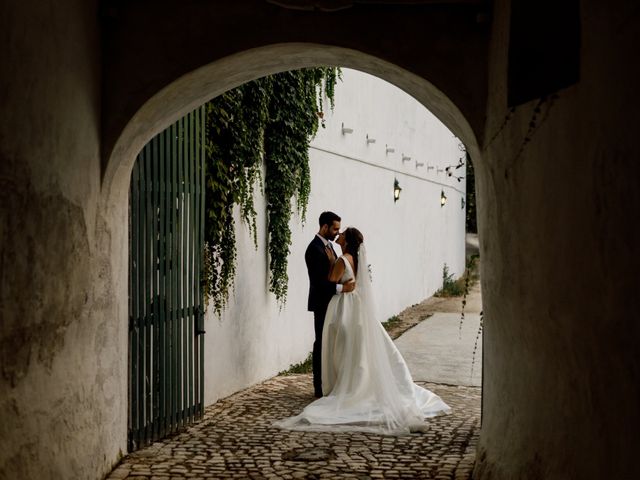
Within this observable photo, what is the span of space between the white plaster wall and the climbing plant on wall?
0.22 m

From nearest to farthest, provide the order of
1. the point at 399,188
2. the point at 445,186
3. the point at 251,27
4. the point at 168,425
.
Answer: the point at 251,27 < the point at 168,425 < the point at 399,188 < the point at 445,186

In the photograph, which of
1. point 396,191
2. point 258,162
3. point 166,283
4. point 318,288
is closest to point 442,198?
point 396,191

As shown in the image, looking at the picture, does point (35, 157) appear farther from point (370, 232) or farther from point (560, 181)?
point (370, 232)

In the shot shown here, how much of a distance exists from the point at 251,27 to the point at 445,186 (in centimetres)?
2118

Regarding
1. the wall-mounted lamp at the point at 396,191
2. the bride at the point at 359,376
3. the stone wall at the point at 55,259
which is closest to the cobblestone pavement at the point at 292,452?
the bride at the point at 359,376

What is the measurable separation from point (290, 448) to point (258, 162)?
378 centimetres

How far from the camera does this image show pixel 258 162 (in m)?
9.74

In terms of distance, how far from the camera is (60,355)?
514cm

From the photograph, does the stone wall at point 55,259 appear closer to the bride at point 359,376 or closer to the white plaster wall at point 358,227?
the bride at point 359,376

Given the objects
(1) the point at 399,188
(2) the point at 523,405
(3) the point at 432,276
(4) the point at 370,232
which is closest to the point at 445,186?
(3) the point at 432,276

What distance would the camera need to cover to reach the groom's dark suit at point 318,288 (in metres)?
9.23

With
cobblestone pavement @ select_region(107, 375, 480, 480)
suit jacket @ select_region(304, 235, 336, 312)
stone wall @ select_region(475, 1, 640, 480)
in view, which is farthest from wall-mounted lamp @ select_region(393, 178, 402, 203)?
stone wall @ select_region(475, 1, 640, 480)

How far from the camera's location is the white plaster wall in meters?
9.73

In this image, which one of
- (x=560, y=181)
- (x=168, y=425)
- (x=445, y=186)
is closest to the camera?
(x=560, y=181)
